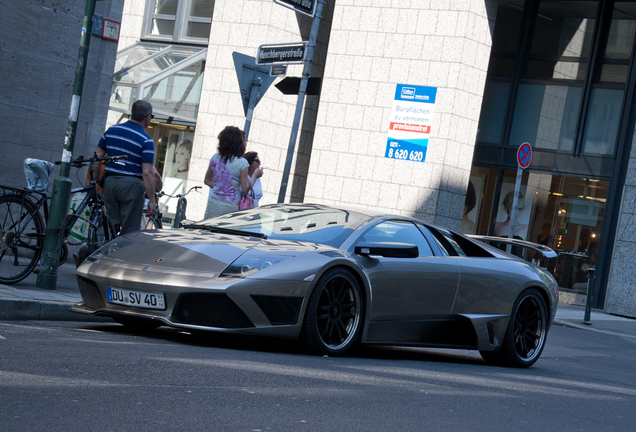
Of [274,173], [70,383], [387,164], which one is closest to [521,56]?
[387,164]

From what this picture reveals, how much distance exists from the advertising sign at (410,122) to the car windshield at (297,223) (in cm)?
1138

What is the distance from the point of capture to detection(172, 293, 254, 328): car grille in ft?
18.8

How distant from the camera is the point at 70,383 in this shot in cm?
418

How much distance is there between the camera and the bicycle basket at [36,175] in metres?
8.02

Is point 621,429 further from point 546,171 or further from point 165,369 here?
point 546,171

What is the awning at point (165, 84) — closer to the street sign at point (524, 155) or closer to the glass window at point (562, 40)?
the glass window at point (562, 40)

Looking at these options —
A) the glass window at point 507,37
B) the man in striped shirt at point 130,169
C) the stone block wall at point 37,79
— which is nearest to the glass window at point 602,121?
the glass window at point 507,37

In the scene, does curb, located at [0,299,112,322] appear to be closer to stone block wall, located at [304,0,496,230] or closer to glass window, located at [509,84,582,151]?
stone block wall, located at [304,0,496,230]

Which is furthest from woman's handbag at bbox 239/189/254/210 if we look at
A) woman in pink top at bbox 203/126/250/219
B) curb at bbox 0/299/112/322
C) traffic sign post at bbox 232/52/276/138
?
curb at bbox 0/299/112/322

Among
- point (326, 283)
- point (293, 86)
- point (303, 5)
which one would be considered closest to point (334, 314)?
point (326, 283)

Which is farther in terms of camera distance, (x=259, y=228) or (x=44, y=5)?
(x=44, y=5)

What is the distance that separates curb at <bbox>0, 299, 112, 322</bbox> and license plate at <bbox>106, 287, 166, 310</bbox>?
98 cm

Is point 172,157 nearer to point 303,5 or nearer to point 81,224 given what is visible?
point 303,5

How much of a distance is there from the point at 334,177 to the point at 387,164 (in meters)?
1.31
